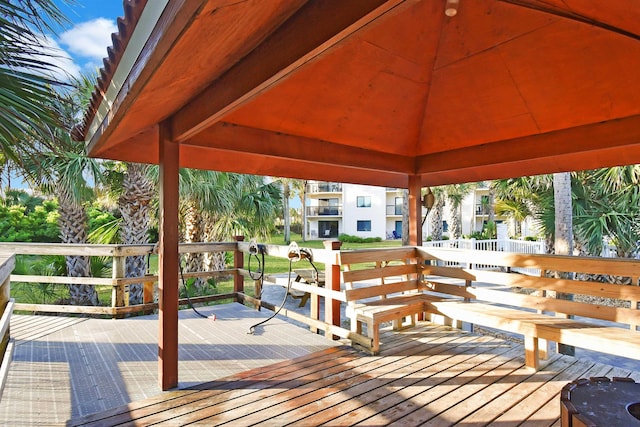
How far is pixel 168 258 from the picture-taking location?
2896 mm

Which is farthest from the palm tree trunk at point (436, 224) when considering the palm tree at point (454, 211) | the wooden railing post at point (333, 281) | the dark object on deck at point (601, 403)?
the dark object on deck at point (601, 403)

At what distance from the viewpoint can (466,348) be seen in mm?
3762

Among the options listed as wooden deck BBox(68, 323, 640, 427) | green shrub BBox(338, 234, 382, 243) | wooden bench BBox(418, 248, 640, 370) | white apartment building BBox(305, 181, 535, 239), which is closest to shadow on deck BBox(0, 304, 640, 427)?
wooden deck BBox(68, 323, 640, 427)

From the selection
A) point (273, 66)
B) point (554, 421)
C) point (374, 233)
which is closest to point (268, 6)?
point (273, 66)

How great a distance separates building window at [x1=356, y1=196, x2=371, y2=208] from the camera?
108 feet

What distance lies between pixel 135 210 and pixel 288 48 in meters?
6.97

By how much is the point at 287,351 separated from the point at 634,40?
148 inches

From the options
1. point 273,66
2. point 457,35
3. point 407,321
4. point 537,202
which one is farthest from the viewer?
point 537,202

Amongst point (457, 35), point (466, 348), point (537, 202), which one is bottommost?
point (466, 348)

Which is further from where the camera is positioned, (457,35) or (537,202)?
(537,202)

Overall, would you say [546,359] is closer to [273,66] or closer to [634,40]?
[634,40]

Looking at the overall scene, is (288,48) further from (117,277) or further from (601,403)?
(117,277)

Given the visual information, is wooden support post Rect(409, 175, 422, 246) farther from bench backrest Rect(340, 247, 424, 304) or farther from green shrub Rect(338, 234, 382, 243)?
green shrub Rect(338, 234, 382, 243)

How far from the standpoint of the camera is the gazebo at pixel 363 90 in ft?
5.17
